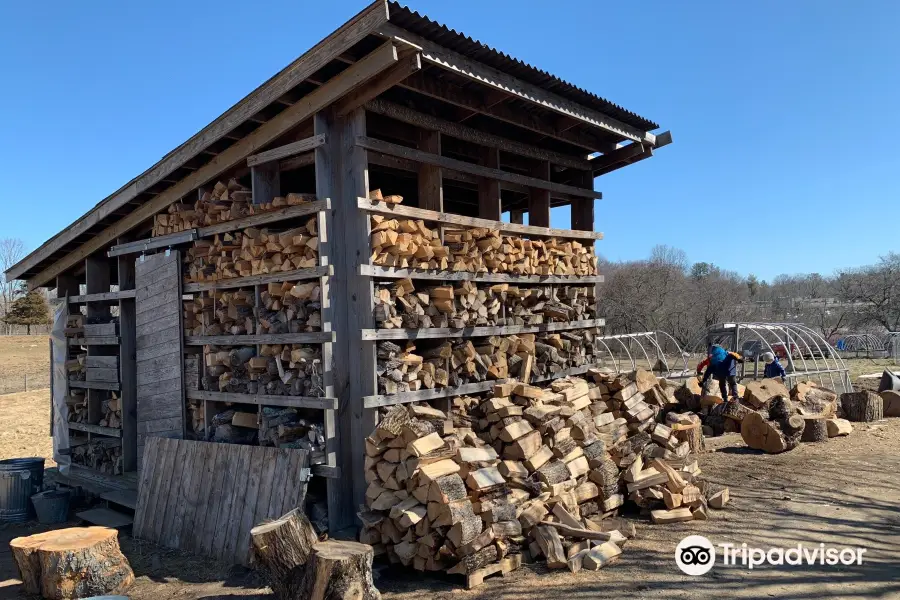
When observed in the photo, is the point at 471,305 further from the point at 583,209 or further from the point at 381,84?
the point at 583,209

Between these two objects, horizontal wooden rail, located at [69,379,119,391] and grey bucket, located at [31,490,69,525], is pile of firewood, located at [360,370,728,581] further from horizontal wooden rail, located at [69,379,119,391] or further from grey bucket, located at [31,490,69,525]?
grey bucket, located at [31,490,69,525]

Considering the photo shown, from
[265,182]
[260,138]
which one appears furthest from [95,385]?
[260,138]

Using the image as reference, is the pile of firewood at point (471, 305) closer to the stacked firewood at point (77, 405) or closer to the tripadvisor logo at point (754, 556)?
the tripadvisor logo at point (754, 556)

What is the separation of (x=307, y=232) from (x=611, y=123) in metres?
4.71

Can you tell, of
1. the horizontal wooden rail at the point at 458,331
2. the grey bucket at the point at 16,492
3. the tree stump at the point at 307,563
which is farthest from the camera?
the grey bucket at the point at 16,492

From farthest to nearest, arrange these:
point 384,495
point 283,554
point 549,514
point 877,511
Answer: point 877,511
point 549,514
point 384,495
point 283,554

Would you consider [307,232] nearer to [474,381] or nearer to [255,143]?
[255,143]

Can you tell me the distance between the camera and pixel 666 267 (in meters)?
39.8

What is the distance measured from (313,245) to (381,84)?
5.54 feet

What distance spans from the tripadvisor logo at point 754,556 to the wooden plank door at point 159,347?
19.2 ft

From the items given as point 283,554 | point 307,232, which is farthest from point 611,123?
point 283,554

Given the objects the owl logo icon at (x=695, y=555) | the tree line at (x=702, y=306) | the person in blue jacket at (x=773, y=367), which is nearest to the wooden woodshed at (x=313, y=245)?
the owl logo icon at (x=695, y=555)

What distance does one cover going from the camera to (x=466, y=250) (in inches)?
278

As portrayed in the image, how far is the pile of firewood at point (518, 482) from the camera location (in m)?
5.13
